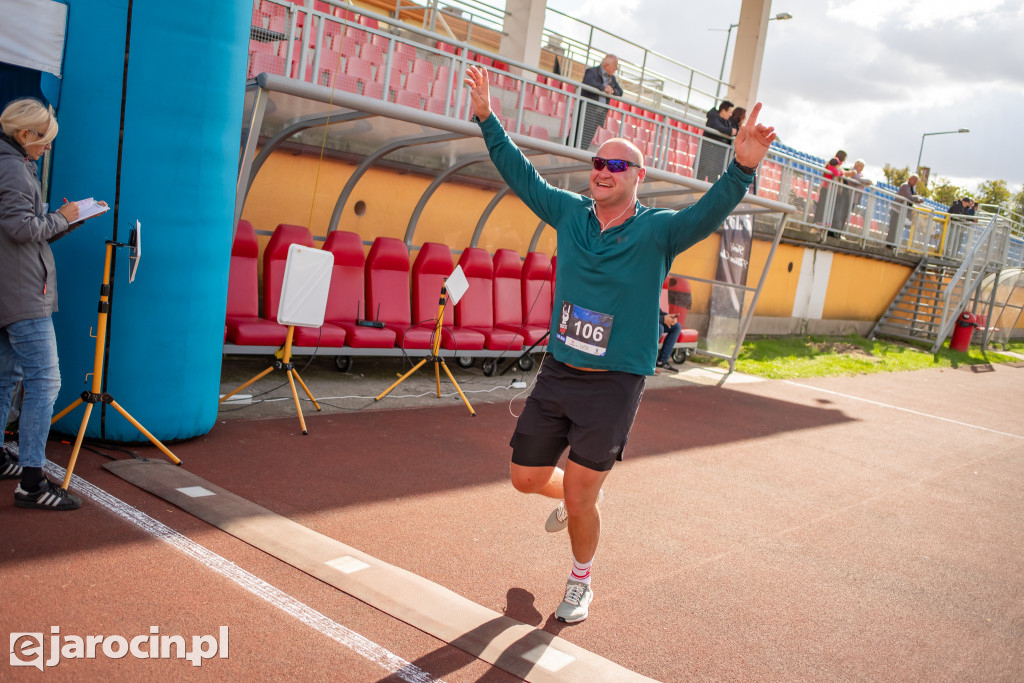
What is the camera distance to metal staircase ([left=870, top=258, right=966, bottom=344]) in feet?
77.7

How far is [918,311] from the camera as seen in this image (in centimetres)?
2408

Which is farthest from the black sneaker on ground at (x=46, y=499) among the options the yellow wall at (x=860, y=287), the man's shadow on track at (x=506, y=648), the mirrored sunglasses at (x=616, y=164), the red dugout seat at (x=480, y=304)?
the yellow wall at (x=860, y=287)

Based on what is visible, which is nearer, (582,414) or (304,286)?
(582,414)

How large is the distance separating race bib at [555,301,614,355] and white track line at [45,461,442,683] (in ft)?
4.98

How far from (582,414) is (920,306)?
77.9 ft

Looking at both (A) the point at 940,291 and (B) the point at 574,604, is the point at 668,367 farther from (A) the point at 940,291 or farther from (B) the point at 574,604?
(A) the point at 940,291

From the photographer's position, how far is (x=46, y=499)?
4344 millimetres

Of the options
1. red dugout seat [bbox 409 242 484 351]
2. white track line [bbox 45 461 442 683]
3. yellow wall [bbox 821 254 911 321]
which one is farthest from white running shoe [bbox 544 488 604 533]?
yellow wall [bbox 821 254 911 321]

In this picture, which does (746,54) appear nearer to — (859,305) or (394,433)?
(859,305)

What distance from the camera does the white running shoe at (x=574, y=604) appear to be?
155 inches

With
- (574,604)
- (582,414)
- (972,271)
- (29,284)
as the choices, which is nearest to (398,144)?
(29,284)

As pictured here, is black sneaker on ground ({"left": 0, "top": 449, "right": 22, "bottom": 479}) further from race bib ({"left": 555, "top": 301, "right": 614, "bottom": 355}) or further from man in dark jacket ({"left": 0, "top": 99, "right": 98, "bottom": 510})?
race bib ({"left": 555, "top": 301, "right": 614, "bottom": 355})

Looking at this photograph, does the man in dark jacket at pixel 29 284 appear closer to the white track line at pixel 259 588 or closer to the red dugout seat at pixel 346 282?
the white track line at pixel 259 588

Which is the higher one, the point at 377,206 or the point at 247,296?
the point at 377,206
